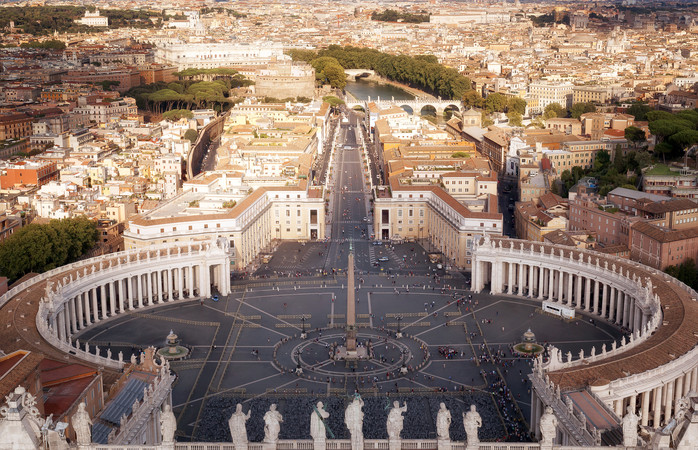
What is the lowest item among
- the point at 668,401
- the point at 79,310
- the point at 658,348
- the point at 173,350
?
the point at 173,350

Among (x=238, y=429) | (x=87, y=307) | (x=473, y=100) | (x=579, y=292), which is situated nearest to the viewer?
(x=238, y=429)

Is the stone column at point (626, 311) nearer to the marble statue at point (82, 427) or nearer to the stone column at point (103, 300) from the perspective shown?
the stone column at point (103, 300)

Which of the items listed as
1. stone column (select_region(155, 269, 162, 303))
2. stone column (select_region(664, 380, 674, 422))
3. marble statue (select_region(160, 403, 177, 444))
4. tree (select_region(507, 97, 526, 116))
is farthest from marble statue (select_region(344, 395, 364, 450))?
tree (select_region(507, 97, 526, 116))

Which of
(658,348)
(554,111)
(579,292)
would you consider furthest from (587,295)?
(554,111)

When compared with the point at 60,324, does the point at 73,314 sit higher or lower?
lower

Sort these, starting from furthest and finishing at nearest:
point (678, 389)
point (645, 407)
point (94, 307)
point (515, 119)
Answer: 1. point (515, 119)
2. point (94, 307)
3. point (678, 389)
4. point (645, 407)

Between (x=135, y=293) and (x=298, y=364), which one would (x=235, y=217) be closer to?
(x=135, y=293)

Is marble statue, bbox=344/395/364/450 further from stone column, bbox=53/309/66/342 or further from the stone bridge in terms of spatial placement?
the stone bridge
